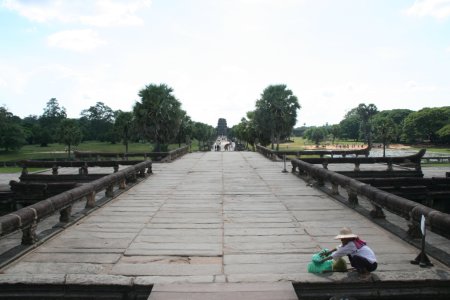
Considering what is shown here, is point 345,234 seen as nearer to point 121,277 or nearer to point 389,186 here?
point 121,277

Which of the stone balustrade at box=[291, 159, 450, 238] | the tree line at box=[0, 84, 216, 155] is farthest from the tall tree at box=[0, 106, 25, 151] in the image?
the stone balustrade at box=[291, 159, 450, 238]

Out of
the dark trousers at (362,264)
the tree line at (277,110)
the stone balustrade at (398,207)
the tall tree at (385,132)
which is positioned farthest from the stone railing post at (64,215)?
the tall tree at (385,132)

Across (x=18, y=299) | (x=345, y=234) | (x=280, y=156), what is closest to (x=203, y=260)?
(x=345, y=234)

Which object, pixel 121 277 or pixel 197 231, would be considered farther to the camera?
pixel 197 231

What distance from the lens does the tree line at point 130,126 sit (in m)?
39.3

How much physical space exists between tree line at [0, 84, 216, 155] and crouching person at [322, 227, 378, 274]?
1385 inches

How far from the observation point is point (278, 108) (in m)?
49.3

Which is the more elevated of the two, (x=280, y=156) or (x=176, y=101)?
(x=176, y=101)

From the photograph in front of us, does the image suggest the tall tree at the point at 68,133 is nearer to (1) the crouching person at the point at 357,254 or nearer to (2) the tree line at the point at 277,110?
(2) the tree line at the point at 277,110

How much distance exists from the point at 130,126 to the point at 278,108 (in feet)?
83.2

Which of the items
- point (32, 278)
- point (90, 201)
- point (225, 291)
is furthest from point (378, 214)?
point (90, 201)

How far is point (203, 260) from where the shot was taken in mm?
5527

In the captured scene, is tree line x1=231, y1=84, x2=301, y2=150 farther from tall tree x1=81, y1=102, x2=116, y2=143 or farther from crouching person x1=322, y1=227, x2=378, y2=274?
tall tree x1=81, y1=102, x2=116, y2=143

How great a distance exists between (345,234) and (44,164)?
15.1 meters
